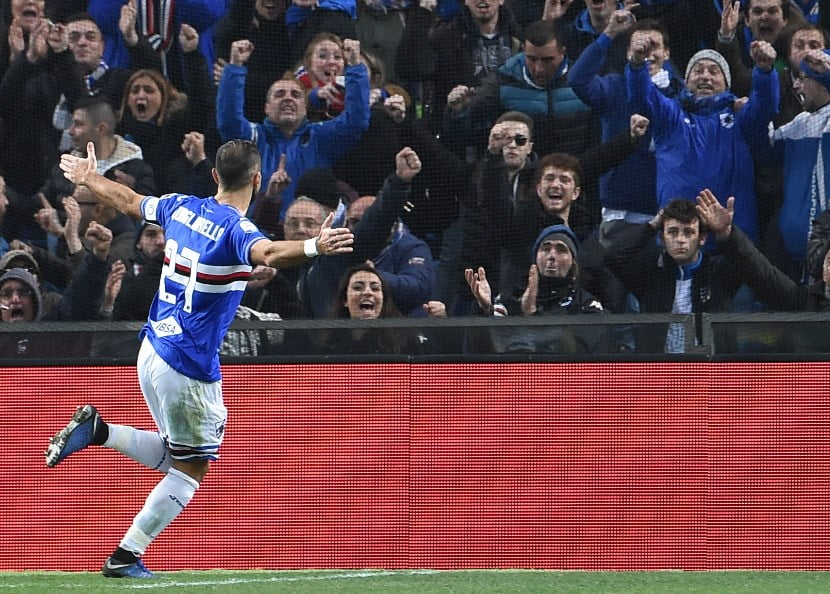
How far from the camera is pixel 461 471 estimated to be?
7.38 metres

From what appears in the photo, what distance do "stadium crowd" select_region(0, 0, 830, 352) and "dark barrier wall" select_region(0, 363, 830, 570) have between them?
33.1 inches

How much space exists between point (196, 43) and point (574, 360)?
171 inches

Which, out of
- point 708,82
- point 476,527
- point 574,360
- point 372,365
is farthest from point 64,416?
point 708,82

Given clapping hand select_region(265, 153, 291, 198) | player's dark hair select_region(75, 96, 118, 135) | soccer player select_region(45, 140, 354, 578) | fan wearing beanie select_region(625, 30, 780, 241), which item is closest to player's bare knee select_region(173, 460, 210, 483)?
soccer player select_region(45, 140, 354, 578)

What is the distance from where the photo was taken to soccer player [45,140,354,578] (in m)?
5.30

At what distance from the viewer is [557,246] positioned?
8297mm

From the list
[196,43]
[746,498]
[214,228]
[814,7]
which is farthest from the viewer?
[196,43]

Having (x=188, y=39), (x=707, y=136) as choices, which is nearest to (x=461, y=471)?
(x=707, y=136)

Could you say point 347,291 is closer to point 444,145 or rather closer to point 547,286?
point 547,286

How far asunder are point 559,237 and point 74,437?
13.0ft

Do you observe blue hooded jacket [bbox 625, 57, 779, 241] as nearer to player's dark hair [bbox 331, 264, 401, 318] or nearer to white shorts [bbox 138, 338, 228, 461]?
player's dark hair [bbox 331, 264, 401, 318]

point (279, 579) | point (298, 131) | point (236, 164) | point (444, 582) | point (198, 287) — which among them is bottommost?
point (279, 579)

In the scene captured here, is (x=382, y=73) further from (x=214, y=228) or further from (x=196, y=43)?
(x=214, y=228)

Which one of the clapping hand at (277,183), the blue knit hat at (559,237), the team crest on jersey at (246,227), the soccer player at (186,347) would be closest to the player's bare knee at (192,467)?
the soccer player at (186,347)
